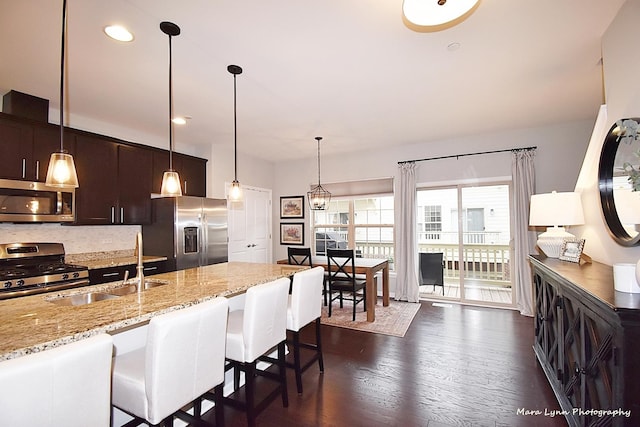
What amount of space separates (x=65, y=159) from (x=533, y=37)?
320 centimetres

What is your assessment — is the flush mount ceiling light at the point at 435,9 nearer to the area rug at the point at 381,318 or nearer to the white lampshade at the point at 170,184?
the white lampshade at the point at 170,184

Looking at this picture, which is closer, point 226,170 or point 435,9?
point 435,9

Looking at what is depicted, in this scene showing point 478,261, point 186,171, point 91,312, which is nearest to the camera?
point 91,312

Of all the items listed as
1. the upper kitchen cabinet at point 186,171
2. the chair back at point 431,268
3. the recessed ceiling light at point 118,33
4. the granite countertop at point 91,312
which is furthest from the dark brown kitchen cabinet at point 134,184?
the chair back at point 431,268

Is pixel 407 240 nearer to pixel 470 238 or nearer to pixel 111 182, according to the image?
pixel 470 238

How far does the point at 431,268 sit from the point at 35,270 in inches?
209

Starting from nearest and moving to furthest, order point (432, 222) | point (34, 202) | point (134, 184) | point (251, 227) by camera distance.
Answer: point (34, 202)
point (134, 184)
point (432, 222)
point (251, 227)

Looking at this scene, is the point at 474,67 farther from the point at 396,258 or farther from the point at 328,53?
the point at 396,258

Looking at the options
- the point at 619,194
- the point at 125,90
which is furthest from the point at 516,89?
the point at 125,90

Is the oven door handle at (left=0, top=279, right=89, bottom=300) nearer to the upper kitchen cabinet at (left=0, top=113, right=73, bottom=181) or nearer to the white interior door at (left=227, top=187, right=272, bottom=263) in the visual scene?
the upper kitchen cabinet at (left=0, top=113, right=73, bottom=181)

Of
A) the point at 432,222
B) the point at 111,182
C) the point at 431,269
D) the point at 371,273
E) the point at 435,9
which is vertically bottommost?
the point at 431,269

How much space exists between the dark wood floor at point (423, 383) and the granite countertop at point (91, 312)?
100 centimetres

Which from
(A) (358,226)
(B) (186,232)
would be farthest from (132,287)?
(A) (358,226)

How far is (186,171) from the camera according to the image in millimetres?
4691
